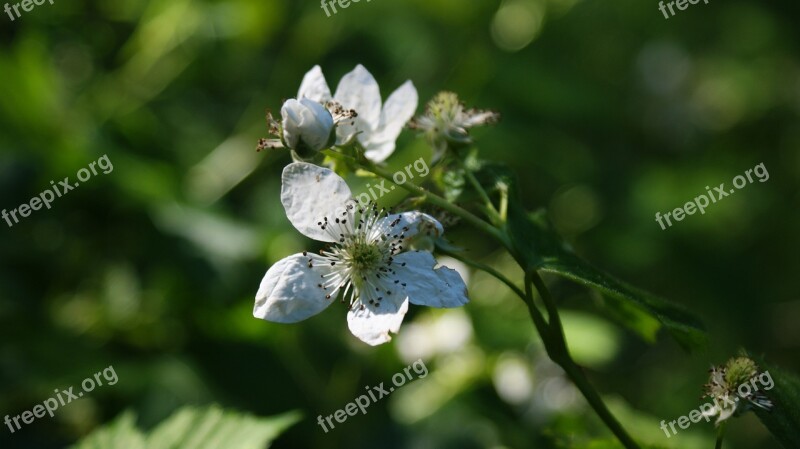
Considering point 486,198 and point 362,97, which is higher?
point 362,97

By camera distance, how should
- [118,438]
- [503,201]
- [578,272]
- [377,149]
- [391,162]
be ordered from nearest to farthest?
1. [578,272]
2. [503,201]
3. [377,149]
4. [118,438]
5. [391,162]

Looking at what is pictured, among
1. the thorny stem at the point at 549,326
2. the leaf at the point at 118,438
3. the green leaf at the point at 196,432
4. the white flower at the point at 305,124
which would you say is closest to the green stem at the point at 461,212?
the thorny stem at the point at 549,326

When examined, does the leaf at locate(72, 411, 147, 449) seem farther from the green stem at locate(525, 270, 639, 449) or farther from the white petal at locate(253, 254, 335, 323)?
the green stem at locate(525, 270, 639, 449)

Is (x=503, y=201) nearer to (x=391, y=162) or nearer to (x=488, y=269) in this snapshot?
(x=488, y=269)

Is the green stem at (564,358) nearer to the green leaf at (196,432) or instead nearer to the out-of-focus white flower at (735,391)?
the out-of-focus white flower at (735,391)

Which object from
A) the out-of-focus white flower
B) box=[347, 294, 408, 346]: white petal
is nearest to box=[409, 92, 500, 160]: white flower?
box=[347, 294, 408, 346]: white petal

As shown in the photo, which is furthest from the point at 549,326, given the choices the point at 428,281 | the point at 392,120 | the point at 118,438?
the point at 118,438

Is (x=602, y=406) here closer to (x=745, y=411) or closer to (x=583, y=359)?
(x=745, y=411)
